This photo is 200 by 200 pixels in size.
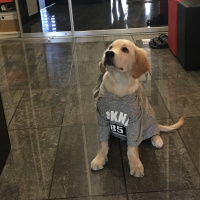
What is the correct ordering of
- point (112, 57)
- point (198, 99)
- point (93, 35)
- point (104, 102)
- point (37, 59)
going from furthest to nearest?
1. point (93, 35)
2. point (37, 59)
3. point (198, 99)
4. point (104, 102)
5. point (112, 57)

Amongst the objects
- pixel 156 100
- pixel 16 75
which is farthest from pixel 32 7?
pixel 156 100

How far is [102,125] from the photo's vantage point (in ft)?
7.00

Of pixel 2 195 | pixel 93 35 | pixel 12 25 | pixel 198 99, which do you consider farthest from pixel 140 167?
pixel 12 25

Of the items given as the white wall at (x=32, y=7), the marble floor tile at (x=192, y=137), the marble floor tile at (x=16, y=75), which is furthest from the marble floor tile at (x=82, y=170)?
the white wall at (x=32, y=7)

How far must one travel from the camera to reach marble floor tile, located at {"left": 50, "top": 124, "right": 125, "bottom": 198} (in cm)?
195

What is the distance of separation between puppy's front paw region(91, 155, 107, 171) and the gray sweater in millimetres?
121

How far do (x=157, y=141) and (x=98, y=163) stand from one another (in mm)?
478

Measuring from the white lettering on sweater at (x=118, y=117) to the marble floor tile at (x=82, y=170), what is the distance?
313 mm

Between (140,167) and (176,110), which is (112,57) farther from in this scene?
(176,110)

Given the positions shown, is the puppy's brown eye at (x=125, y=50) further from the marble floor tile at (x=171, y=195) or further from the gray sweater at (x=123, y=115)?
the marble floor tile at (x=171, y=195)

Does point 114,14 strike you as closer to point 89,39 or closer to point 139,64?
point 89,39

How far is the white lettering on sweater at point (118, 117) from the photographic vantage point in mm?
2023

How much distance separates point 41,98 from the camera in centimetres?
330

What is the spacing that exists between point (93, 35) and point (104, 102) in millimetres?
4071
